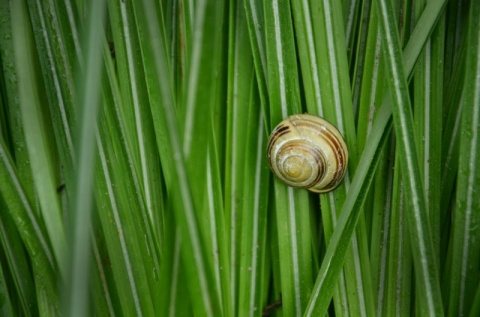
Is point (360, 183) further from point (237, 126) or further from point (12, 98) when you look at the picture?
point (12, 98)

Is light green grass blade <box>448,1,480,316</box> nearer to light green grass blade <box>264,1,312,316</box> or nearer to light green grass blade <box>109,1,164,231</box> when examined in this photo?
light green grass blade <box>264,1,312,316</box>

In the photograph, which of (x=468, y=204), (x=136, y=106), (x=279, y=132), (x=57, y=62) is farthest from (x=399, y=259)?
(x=57, y=62)

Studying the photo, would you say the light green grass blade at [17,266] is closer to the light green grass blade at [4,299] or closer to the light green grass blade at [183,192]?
the light green grass blade at [4,299]

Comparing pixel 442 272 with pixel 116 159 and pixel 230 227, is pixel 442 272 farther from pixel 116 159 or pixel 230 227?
pixel 116 159

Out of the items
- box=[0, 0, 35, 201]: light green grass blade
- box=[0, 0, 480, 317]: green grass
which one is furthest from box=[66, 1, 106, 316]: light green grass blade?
Result: box=[0, 0, 35, 201]: light green grass blade

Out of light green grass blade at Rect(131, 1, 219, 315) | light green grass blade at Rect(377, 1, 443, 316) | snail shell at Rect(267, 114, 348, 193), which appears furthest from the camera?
snail shell at Rect(267, 114, 348, 193)

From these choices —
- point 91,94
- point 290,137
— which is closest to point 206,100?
point 91,94
